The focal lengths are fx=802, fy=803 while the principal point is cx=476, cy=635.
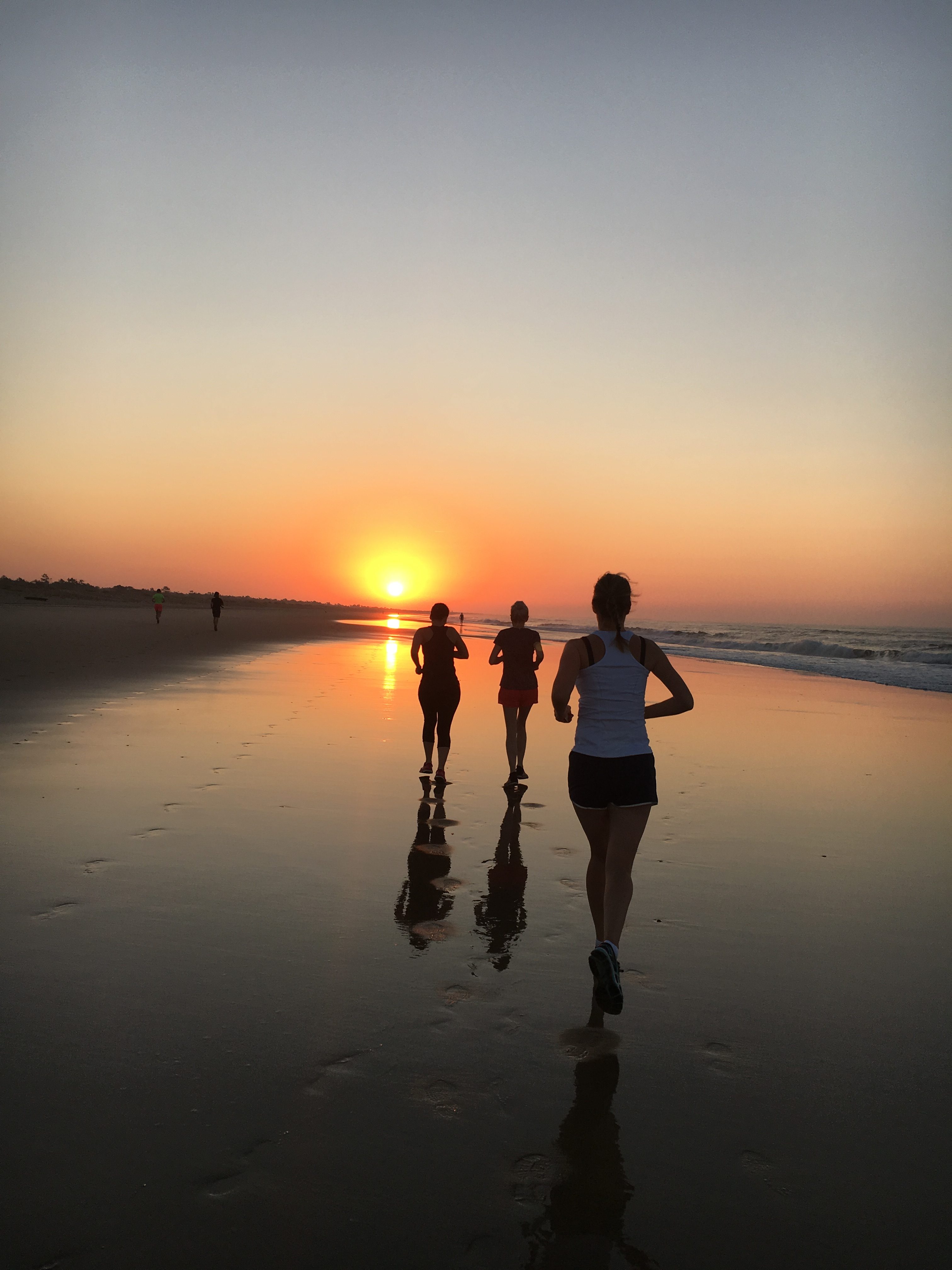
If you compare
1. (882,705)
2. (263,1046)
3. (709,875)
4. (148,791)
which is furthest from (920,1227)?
(882,705)

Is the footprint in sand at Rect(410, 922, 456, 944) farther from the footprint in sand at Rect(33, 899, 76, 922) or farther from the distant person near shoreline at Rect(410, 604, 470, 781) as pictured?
the distant person near shoreline at Rect(410, 604, 470, 781)

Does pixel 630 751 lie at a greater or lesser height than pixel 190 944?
greater

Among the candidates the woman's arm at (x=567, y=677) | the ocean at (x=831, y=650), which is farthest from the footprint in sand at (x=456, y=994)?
the ocean at (x=831, y=650)

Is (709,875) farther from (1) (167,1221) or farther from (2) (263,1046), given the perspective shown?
(1) (167,1221)

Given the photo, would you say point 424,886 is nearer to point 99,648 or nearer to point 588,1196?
point 588,1196

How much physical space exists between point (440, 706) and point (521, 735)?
3.42 ft

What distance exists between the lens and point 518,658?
Result: 387 inches

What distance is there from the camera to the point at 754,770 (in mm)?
10609

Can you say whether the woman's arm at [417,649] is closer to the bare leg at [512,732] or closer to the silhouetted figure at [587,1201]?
the bare leg at [512,732]

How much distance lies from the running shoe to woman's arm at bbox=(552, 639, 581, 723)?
1.24 m

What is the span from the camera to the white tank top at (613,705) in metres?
4.51

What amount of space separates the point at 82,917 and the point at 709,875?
4539 mm

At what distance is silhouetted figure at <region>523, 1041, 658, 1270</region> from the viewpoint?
8.34 feet

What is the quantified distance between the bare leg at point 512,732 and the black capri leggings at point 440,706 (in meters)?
0.65
